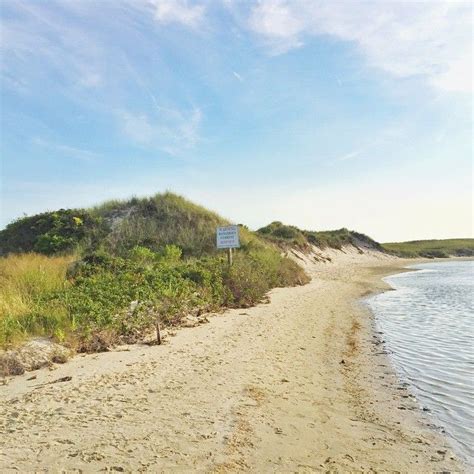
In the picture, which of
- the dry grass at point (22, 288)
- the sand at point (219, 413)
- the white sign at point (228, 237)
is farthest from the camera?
the white sign at point (228, 237)

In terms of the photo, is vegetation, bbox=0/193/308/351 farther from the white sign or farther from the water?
the water

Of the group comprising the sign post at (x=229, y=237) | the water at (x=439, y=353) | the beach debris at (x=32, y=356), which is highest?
the sign post at (x=229, y=237)

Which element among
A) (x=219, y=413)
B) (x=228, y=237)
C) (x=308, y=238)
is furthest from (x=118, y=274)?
(x=308, y=238)

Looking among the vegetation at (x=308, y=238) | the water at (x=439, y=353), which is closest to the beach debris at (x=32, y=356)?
the water at (x=439, y=353)

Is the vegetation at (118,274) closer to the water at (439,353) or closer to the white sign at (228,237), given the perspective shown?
the white sign at (228,237)

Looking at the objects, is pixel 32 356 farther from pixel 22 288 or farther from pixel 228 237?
pixel 228 237

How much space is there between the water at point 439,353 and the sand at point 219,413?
28 centimetres

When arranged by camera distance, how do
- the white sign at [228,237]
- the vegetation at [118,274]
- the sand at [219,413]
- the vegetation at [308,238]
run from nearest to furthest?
the sand at [219,413], the vegetation at [118,274], the white sign at [228,237], the vegetation at [308,238]

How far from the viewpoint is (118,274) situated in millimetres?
13961

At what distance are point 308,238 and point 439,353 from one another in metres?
40.1

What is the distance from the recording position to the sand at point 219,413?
457cm

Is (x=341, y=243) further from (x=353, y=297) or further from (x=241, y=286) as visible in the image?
(x=241, y=286)

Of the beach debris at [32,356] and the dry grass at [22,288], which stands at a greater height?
the dry grass at [22,288]

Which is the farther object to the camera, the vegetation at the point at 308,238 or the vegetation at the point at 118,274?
the vegetation at the point at 308,238
